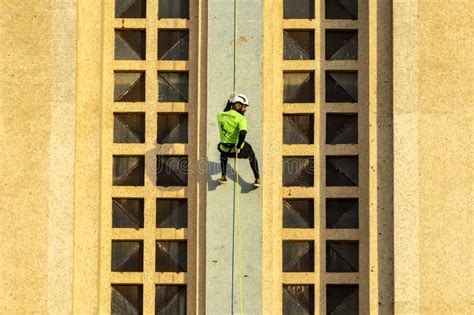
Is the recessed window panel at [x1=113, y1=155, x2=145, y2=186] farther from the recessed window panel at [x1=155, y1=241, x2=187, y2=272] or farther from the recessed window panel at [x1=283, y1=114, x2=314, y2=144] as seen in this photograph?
the recessed window panel at [x1=283, y1=114, x2=314, y2=144]

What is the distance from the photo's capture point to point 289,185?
78.8ft

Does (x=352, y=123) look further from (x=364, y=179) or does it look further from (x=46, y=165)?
(x=46, y=165)

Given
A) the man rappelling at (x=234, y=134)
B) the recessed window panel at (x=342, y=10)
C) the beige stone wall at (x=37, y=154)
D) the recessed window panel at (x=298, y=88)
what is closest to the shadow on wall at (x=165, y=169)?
the man rappelling at (x=234, y=134)

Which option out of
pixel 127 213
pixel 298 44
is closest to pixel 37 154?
pixel 127 213

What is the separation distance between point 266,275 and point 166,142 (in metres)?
3.38

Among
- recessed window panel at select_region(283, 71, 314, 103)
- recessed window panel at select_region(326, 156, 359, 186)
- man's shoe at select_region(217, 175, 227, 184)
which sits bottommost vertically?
man's shoe at select_region(217, 175, 227, 184)

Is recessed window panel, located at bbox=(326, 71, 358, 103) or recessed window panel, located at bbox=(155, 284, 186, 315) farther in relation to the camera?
recessed window panel, located at bbox=(326, 71, 358, 103)

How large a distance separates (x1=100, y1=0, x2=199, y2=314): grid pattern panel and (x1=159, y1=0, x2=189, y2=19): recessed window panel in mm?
20

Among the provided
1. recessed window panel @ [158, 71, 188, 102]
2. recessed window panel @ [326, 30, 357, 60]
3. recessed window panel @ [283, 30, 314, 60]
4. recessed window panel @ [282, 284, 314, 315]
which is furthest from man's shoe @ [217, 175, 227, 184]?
recessed window panel @ [326, 30, 357, 60]

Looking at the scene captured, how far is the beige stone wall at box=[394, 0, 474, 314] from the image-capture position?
75.1 feet

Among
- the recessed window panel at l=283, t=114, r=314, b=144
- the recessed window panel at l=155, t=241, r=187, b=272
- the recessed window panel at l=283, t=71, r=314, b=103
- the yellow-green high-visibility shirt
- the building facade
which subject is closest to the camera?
the yellow-green high-visibility shirt

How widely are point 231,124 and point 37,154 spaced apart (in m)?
3.85

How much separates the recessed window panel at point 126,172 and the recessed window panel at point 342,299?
14.3 ft

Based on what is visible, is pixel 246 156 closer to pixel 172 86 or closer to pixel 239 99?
pixel 239 99
